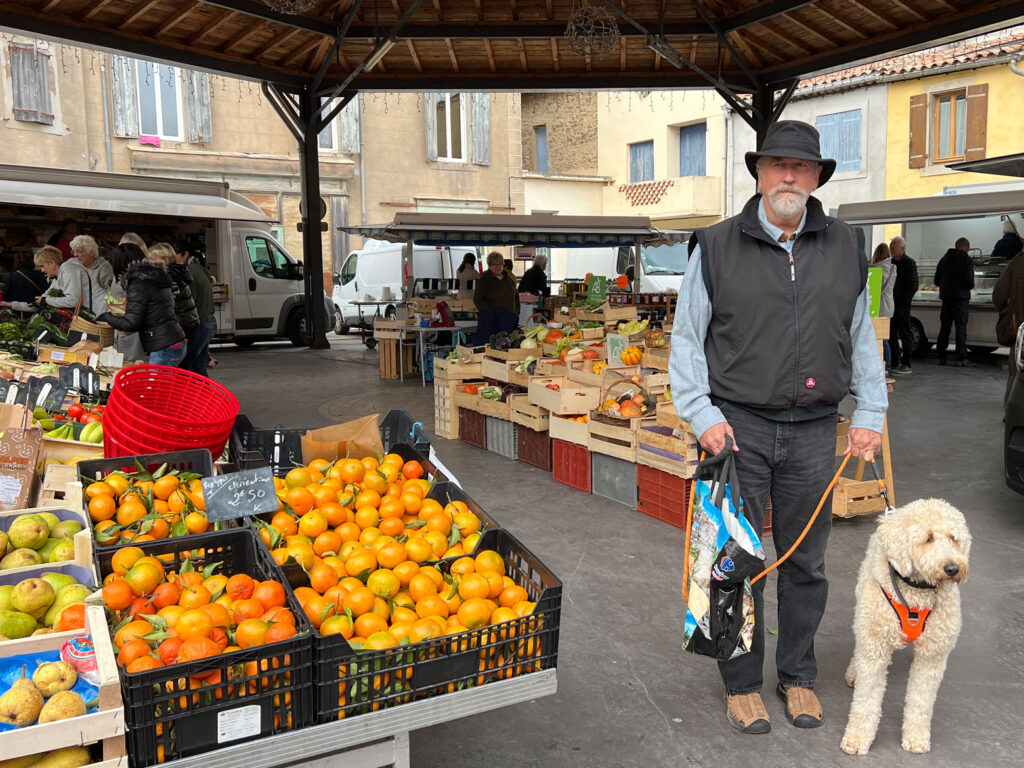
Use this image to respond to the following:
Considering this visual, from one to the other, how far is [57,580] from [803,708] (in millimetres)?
2438

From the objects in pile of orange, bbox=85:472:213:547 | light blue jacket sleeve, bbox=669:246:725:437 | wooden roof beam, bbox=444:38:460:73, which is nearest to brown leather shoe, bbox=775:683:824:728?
light blue jacket sleeve, bbox=669:246:725:437

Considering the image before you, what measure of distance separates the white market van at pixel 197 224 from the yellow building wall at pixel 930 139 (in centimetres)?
1323

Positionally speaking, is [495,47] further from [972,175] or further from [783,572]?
[972,175]

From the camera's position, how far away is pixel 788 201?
2.73 meters

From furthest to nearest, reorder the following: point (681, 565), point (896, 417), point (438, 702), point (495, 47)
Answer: point (495, 47), point (896, 417), point (681, 565), point (438, 702)

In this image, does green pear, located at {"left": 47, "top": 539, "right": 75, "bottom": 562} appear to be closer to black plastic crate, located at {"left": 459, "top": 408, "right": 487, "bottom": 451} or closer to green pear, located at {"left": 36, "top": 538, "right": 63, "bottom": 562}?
green pear, located at {"left": 36, "top": 538, "right": 63, "bottom": 562}

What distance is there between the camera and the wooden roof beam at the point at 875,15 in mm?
10195

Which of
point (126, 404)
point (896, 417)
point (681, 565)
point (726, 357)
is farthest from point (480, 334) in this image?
point (726, 357)

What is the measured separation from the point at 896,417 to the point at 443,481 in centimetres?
667

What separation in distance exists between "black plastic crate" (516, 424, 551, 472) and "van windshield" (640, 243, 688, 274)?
12.9 m

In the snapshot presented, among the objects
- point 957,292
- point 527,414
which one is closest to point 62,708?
point 527,414

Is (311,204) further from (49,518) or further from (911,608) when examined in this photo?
(911,608)

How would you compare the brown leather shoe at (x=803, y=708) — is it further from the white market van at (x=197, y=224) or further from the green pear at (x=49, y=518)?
the white market van at (x=197, y=224)

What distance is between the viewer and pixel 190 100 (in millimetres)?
20344
